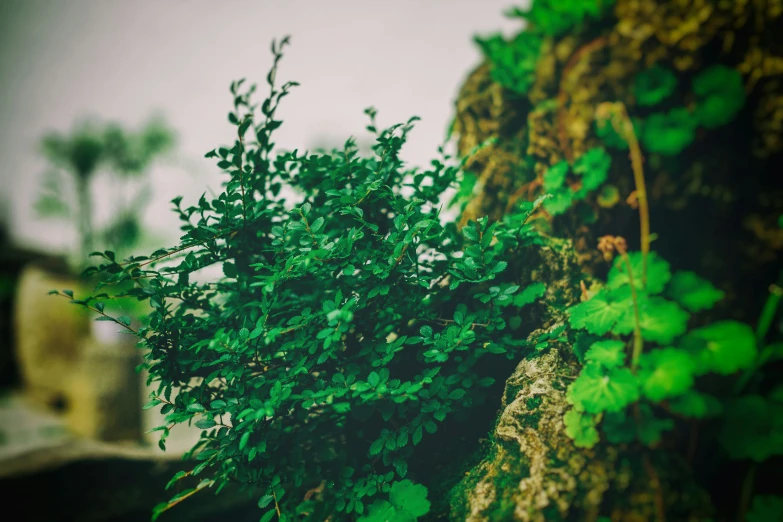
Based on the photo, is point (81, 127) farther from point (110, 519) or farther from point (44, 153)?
point (110, 519)

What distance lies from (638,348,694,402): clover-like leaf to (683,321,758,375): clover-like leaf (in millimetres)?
67

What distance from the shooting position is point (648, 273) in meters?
1.50

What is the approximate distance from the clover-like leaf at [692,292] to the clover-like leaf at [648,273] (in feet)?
0.12

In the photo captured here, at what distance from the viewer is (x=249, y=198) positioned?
5.86ft

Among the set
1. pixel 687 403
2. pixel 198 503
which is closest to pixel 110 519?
pixel 198 503

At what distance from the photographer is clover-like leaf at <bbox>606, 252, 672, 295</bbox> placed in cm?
147

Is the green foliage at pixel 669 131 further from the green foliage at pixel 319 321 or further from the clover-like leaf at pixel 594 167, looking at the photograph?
the green foliage at pixel 319 321

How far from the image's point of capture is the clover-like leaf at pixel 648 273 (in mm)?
1468

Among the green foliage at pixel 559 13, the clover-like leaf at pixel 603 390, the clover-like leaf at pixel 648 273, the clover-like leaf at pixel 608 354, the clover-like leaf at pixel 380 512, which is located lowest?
the clover-like leaf at pixel 380 512

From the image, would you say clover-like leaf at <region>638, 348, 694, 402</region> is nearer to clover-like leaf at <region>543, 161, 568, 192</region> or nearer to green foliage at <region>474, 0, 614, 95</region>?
clover-like leaf at <region>543, 161, 568, 192</region>

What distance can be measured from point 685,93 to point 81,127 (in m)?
17.8

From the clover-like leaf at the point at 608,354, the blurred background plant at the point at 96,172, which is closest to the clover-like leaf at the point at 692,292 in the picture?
the clover-like leaf at the point at 608,354

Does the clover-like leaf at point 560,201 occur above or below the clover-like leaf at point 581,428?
above

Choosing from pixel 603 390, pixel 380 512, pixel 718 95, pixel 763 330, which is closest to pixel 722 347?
pixel 763 330
